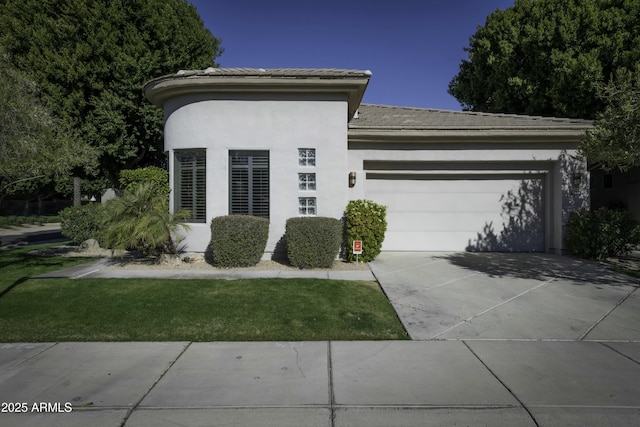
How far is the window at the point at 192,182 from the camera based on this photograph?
976 cm

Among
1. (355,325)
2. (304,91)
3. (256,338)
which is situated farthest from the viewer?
(304,91)

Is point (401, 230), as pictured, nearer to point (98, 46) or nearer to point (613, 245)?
point (613, 245)

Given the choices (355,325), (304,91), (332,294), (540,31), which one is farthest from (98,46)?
(540,31)

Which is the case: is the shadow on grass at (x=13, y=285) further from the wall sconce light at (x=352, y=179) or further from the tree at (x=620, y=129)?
the tree at (x=620, y=129)

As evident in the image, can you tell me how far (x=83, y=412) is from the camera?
3.11 metres

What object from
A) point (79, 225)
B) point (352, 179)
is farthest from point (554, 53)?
point (79, 225)

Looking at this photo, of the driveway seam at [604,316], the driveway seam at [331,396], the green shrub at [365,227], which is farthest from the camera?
the green shrub at [365,227]

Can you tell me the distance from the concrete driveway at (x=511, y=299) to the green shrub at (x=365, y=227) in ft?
1.44

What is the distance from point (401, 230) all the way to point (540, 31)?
11.2 metres

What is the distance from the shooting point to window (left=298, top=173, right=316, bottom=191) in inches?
381

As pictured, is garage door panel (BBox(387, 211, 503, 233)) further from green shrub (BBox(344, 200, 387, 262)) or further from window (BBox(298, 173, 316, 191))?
window (BBox(298, 173, 316, 191))

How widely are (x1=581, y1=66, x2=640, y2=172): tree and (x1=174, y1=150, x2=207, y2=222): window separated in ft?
29.8

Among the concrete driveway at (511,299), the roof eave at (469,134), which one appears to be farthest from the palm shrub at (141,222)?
the roof eave at (469,134)

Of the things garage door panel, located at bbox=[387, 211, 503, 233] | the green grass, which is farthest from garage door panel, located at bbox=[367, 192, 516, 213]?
the green grass
